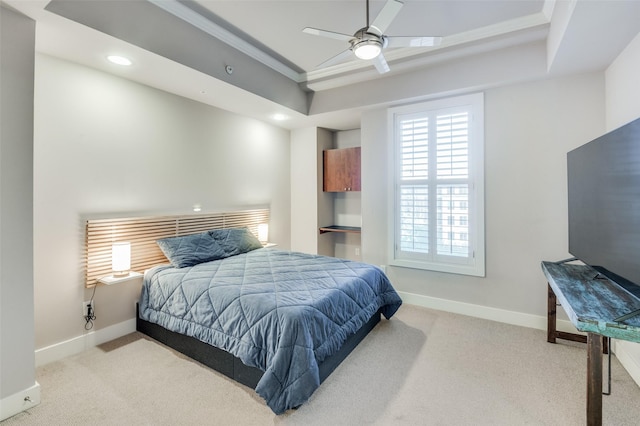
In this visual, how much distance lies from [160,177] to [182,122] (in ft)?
2.36

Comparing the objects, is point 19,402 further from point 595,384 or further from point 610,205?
point 610,205

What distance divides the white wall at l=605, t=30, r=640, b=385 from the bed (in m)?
1.77

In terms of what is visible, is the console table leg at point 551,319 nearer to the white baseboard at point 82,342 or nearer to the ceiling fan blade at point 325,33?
the ceiling fan blade at point 325,33

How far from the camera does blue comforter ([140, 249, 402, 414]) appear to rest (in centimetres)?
188

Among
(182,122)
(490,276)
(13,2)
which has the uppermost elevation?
(13,2)

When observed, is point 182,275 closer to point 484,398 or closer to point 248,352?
point 248,352

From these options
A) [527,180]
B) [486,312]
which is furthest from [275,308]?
[527,180]

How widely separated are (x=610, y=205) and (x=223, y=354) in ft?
9.05

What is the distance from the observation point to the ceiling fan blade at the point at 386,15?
183cm

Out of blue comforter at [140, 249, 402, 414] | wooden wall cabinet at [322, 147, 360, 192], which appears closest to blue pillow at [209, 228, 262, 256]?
blue comforter at [140, 249, 402, 414]

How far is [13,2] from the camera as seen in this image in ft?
6.05

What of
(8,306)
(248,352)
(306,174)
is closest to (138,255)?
(8,306)

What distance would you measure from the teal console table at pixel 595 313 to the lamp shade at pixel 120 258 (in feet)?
10.9

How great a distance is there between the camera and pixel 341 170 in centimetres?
493
